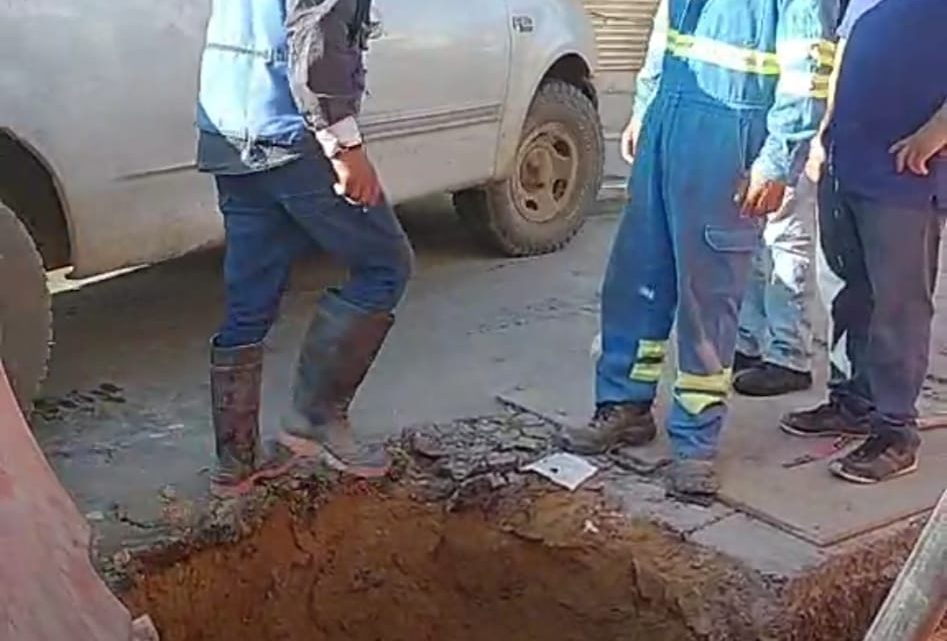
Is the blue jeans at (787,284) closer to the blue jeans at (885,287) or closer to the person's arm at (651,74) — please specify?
the blue jeans at (885,287)

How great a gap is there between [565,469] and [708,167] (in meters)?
1.01

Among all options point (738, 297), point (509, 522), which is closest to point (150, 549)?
point (509, 522)

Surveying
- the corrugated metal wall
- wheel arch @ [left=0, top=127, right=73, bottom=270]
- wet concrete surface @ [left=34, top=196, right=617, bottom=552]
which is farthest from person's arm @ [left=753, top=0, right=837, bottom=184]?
the corrugated metal wall

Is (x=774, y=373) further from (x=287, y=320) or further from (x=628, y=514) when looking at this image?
(x=287, y=320)

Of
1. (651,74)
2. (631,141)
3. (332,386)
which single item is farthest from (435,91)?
(332,386)

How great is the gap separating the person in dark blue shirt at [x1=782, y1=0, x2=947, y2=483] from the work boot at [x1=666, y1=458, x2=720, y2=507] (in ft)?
1.38

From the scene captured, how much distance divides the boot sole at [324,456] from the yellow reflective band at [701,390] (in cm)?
89

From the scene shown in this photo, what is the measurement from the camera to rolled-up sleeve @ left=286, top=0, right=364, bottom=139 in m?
3.85

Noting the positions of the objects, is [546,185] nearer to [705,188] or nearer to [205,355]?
[205,355]

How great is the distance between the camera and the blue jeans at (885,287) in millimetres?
4316

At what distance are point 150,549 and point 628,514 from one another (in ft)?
4.25

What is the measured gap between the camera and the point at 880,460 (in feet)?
14.9

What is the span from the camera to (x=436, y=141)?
6.42 metres

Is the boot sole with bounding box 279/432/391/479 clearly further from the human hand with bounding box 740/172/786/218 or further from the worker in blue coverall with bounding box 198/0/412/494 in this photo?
the human hand with bounding box 740/172/786/218
